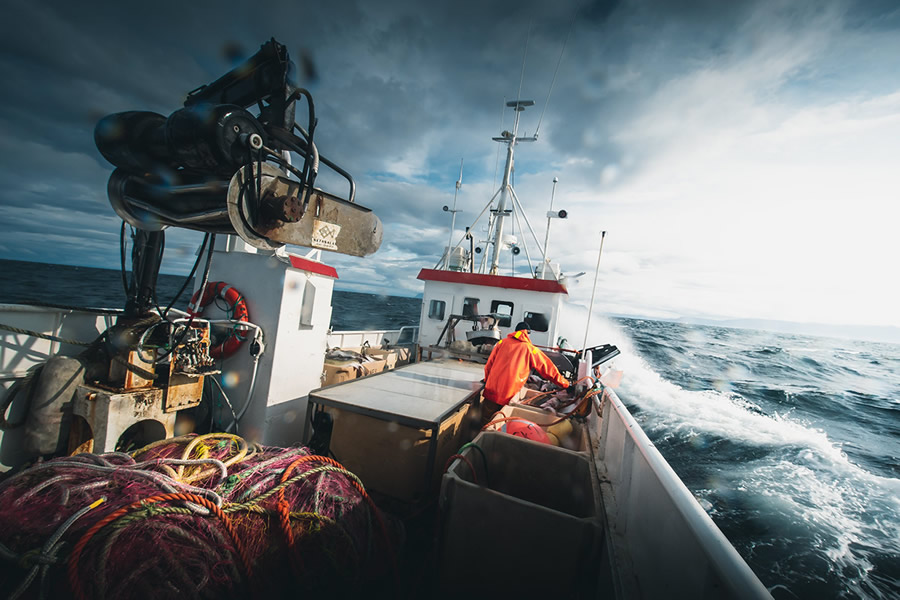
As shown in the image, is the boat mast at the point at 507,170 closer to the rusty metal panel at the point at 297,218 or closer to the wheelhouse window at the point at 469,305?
the wheelhouse window at the point at 469,305

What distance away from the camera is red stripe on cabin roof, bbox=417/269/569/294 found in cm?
896

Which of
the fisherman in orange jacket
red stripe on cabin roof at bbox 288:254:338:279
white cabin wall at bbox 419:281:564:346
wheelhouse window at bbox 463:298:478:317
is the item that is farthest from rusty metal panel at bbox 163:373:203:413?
wheelhouse window at bbox 463:298:478:317

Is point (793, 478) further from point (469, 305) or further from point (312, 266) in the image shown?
point (312, 266)

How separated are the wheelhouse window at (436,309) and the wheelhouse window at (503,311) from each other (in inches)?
52.8

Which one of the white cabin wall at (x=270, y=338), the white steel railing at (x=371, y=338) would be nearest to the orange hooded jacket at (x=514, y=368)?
the white cabin wall at (x=270, y=338)

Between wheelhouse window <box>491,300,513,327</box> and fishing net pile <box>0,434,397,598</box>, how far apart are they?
7.26 m

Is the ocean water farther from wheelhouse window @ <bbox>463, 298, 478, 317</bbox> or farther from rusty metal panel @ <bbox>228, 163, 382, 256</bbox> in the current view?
rusty metal panel @ <bbox>228, 163, 382, 256</bbox>

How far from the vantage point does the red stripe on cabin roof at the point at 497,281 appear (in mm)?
8961

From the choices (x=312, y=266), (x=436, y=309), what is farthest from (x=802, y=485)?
(x=312, y=266)

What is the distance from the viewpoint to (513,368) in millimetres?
4270

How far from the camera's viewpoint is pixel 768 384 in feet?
58.0

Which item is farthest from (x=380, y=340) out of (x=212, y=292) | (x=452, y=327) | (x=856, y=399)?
(x=856, y=399)

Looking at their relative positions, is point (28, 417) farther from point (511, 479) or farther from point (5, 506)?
point (511, 479)

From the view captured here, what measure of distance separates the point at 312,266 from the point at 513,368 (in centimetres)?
264
